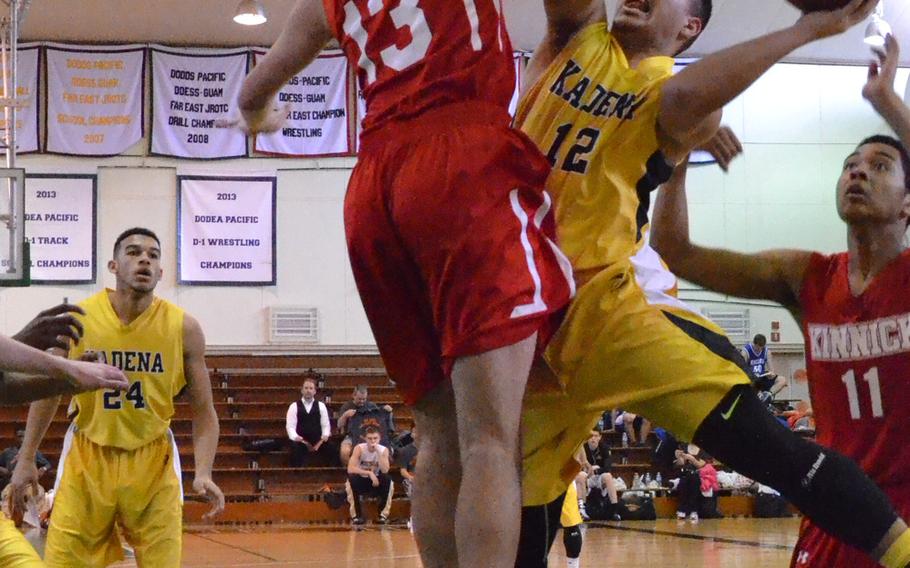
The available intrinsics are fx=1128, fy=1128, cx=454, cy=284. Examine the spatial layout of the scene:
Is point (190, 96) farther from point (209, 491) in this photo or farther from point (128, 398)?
point (209, 491)

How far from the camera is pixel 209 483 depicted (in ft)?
17.4

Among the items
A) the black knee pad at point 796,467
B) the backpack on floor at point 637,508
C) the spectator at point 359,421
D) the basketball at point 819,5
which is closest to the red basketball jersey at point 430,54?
the basketball at point 819,5

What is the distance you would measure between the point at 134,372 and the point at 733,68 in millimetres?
3819

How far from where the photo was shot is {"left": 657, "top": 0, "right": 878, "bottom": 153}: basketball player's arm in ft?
8.87

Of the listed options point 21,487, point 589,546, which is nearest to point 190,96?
point 589,546

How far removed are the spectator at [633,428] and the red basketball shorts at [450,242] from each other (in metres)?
14.4

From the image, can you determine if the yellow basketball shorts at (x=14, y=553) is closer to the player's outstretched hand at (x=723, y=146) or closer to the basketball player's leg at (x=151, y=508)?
the basketball player's leg at (x=151, y=508)

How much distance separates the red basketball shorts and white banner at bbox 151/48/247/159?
1595cm

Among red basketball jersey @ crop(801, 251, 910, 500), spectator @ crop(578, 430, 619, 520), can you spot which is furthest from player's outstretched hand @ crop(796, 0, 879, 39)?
spectator @ crop(578, 430, 619, 520)

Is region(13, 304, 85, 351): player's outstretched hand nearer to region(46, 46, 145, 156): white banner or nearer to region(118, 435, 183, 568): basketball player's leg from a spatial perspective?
region(118, 435, 183, 568): basketball player's leg

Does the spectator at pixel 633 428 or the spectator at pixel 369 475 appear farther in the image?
the spectator at pixel 633 428

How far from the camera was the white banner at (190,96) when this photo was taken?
711 inches

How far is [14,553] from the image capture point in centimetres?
390

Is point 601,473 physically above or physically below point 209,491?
below
